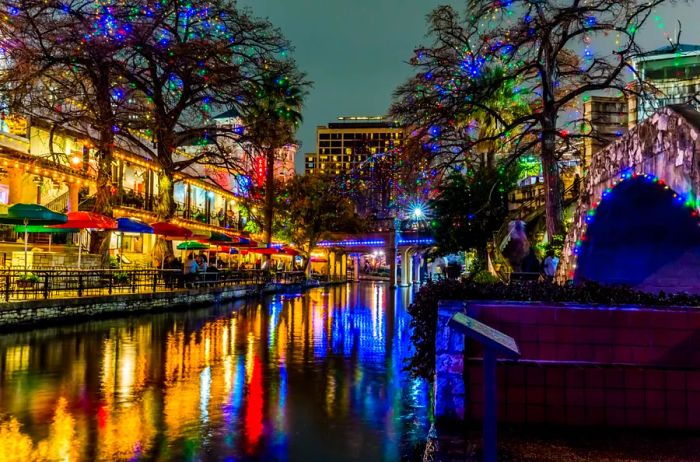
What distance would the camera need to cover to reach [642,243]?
35.8 ft

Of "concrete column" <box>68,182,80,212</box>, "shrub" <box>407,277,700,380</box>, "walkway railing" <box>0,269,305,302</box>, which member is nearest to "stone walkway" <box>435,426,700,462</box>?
"shrub" <box>407,277,700,380</box>

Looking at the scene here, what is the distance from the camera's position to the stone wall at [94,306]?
15609 millimetres

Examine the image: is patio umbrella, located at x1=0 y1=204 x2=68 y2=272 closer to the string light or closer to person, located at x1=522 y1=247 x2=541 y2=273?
person, located at x1=522 y1=247 x2=541 y2=273

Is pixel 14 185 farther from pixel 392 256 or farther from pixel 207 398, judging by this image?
pixel 392 256

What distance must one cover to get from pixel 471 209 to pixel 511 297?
81.8 feet

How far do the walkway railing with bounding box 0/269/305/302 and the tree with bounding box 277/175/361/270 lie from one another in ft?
A: 52.8

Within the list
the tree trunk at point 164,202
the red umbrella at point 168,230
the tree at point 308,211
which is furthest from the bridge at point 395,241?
the red umbrella at point 168,230

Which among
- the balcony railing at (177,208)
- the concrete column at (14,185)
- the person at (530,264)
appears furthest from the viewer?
the balcony railing at (177,208)

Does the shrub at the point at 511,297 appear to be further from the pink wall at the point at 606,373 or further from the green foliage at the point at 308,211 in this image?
the green foliage at the point at 308,211

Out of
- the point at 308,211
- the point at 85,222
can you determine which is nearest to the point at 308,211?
the point at 308,211

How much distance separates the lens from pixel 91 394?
784 centimetres

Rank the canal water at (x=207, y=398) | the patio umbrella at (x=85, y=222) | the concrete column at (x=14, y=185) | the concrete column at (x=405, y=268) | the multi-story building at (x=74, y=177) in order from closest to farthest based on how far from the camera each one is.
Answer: the canal water at (x=207, y=398) → the patio umbrella at (x=85, y=222) → the multi-story building at (x=74, y=177) → the concrete column at (x=14, y=185) → the concrete column at (x=405, y=268)

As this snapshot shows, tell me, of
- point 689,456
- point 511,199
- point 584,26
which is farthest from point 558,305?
point 511,199

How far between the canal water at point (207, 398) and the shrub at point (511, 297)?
84 centimetres
